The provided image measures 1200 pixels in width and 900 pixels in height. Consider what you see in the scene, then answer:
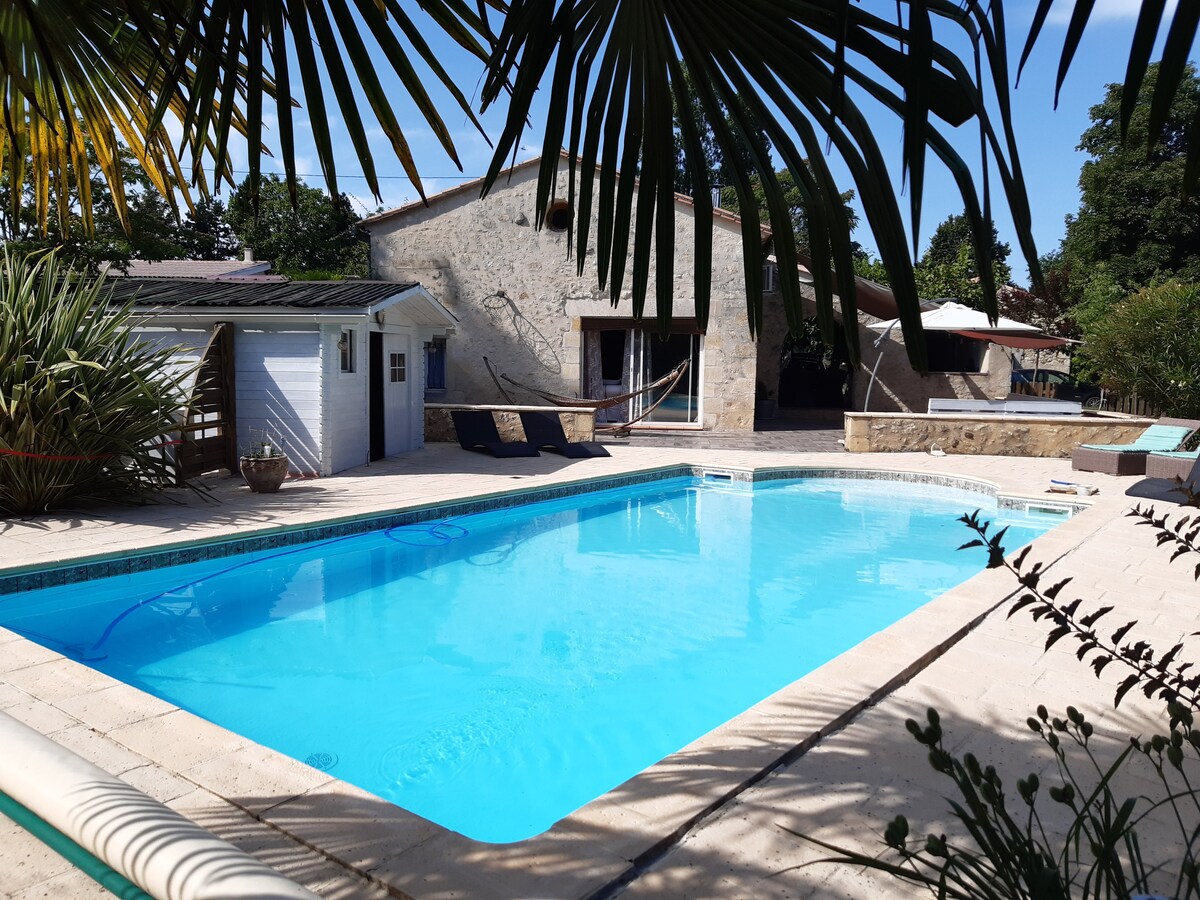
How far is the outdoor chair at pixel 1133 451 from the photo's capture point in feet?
38.8

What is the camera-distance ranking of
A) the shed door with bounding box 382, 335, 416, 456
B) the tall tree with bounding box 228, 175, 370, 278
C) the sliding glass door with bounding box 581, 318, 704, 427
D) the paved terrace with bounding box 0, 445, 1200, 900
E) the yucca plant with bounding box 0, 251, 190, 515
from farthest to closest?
the tall tree with bounding box 228, 175, 370, 278, the sliding glass door with bounding box 581, 318, 704, 427, the shed door with bounding box 382, 335, 416, 456, the yucca plant with bounding box 0, 251, 190, 515, the paved terrace with bounding box 0, 445, 1200, 900

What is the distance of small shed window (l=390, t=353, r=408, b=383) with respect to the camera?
1322 cm

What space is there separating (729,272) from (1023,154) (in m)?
15.9

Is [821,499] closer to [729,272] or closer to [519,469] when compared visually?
[519,469]

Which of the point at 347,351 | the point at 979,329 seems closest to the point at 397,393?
the point at 347,351

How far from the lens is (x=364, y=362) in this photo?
11984 mm

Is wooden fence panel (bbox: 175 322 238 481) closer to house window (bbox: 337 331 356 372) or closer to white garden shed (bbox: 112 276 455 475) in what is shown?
white garden shed (bbox: 112 276 455 475)

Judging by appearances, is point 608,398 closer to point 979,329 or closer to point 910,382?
point 979,329

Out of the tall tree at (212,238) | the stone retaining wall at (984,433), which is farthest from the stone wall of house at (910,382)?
the tall tree at (212,238)

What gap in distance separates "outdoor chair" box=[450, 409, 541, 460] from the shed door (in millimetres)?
786

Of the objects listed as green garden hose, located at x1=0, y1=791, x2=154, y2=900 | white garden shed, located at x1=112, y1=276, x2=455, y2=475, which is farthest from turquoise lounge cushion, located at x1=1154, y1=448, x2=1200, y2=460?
green garden hose, located at x1=0, y1=791, x2=154, y2=900

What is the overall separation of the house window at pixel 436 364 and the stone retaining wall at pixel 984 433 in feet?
27.5

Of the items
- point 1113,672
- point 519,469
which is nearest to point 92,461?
point 519,469

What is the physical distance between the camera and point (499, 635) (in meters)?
6.48
